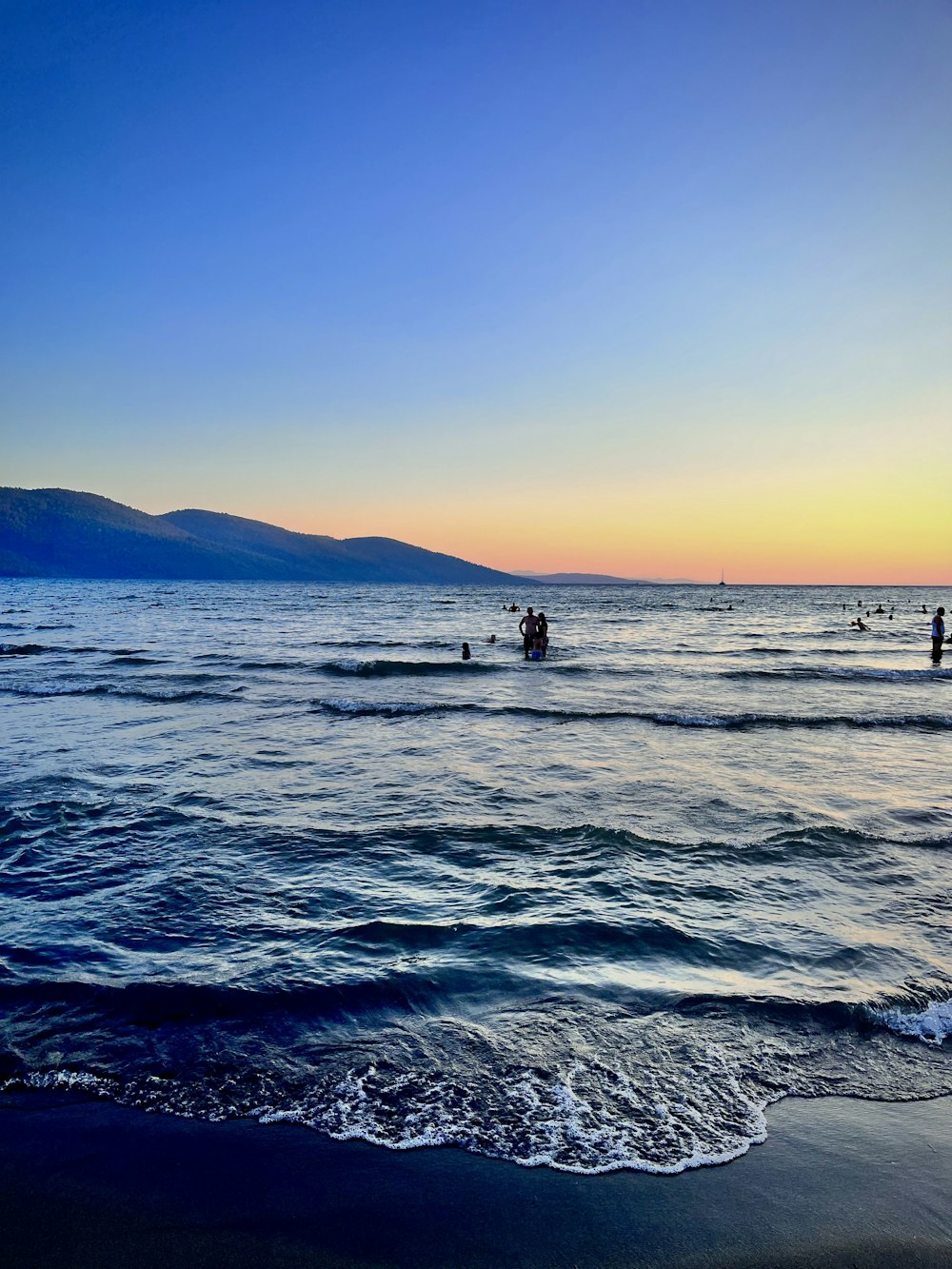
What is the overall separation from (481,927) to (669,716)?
1465cm

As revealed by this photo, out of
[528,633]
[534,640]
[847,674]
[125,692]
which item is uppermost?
[528,633]

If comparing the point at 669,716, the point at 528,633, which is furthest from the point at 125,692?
the point at 528,633

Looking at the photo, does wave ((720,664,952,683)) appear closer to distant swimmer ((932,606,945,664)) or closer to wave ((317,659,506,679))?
distant swimmer ((932,606,945,664))

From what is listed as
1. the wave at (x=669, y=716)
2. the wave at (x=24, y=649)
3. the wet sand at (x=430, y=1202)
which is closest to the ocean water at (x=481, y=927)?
the wet sand at (x=430, y=1202)

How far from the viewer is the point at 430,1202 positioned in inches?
139

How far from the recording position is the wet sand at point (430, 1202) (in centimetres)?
325

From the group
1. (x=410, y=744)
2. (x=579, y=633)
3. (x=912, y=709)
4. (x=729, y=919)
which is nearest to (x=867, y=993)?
(x=729, y=919)

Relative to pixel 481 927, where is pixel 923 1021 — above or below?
above

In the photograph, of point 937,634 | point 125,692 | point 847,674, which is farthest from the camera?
point 937,634

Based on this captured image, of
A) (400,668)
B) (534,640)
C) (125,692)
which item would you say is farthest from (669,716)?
(125,692)

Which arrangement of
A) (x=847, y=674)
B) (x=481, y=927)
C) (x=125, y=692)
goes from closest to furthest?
(x=481, y=927)
(x=125, y=692)
(x=847, y=674)

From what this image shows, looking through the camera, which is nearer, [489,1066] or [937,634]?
[489,1066]

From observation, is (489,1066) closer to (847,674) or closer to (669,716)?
(669,716)

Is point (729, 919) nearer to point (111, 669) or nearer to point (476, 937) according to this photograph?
point (476, 937)
